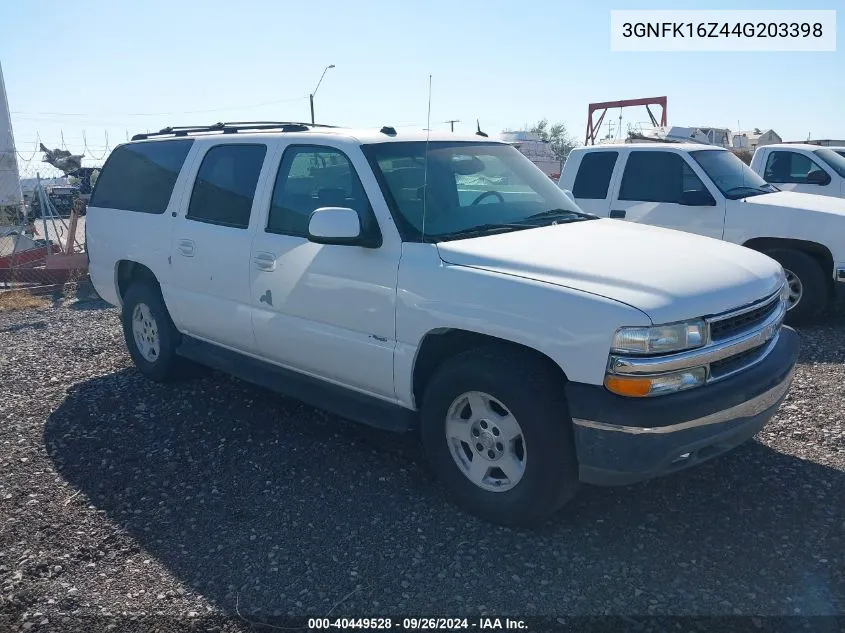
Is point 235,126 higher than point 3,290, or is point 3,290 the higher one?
point 235,126

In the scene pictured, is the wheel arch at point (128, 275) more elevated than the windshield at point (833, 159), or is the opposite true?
the windshield at point (833, 159)

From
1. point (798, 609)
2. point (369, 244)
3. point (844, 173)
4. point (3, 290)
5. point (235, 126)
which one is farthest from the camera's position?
point (3, 290)

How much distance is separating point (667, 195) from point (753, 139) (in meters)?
23.5

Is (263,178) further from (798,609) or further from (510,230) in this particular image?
(798,609)

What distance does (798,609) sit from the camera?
296 centimetres

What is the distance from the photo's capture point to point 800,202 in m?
7.51

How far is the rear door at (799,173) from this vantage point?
10.0 metres

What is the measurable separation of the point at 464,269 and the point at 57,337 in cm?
585

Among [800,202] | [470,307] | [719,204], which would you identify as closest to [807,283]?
[800,202]

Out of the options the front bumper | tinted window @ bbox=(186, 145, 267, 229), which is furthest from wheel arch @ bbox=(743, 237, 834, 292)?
tinted window @ bbox=(186, 145, 267, 229)

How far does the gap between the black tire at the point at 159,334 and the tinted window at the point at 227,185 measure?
0.89 meters

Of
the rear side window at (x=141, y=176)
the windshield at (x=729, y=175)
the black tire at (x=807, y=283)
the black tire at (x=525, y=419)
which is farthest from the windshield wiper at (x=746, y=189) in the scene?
the rear side window at (x=141, y=176)

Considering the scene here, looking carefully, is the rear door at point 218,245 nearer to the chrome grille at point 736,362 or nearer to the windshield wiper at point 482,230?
the windshield wiper at point 482,230

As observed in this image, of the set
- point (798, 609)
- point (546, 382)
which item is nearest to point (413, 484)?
point (546, 382)
